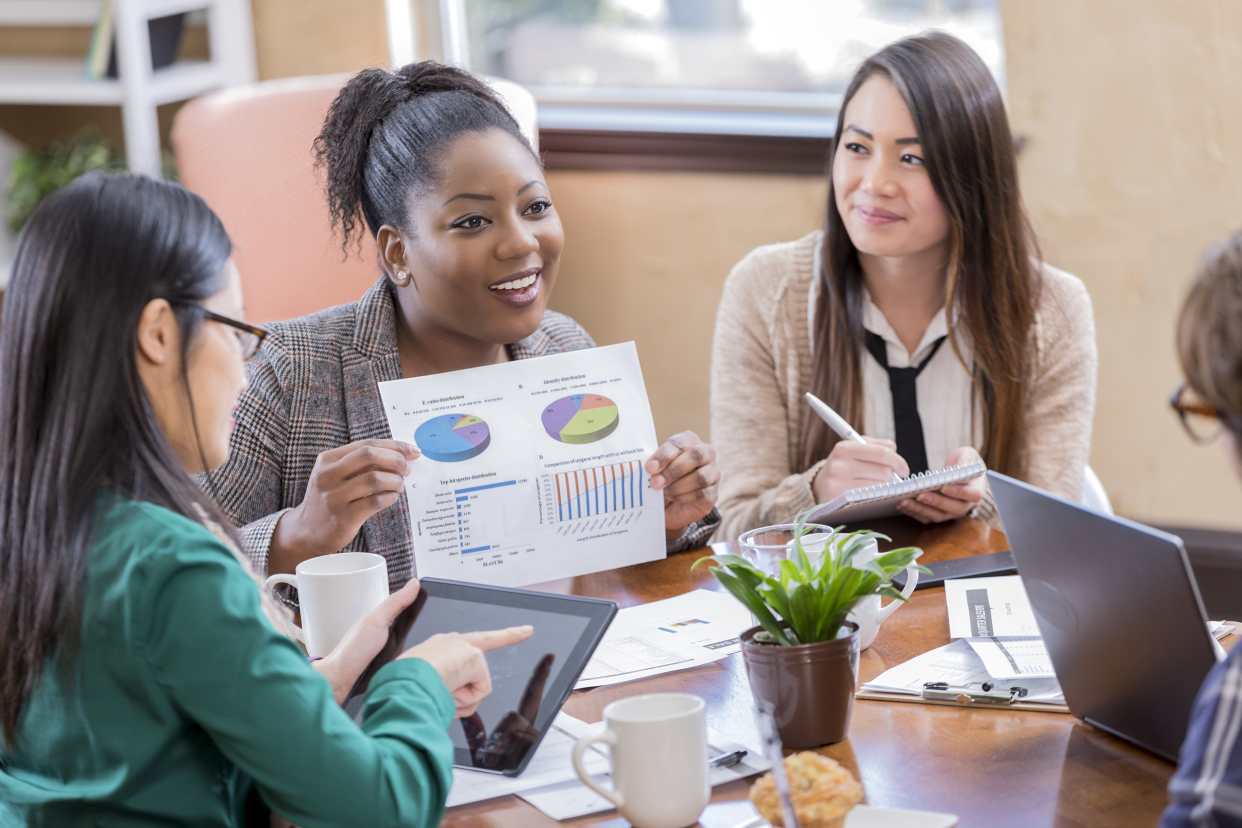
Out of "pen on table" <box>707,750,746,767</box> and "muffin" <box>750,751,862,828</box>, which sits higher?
"muffin" <box>750,751,862,828</box>

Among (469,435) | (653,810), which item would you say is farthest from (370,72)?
(653,810)

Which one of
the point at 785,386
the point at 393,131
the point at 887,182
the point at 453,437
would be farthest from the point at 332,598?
the point at 887,182

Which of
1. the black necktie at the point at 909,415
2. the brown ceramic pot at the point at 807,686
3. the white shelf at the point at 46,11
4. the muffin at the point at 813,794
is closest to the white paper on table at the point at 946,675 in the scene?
the brown ceramic pot at the point at 807,686

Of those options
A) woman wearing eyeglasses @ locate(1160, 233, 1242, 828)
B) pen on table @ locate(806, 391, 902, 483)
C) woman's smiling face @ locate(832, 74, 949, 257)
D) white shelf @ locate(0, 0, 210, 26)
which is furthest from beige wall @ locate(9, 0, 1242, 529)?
woman wearing eyeglasses @ locate(1160, 233, 1242, 828)

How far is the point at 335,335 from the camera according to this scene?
Answer: 1.63m

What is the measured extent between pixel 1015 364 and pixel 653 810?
1.24m

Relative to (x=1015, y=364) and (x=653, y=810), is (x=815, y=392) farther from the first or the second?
(x=653, y=810)

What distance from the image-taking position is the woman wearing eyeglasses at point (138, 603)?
2.69 feet

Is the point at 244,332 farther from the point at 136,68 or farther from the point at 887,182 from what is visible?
the point at 136,68

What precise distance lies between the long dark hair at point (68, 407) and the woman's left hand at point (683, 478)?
68 centimetres

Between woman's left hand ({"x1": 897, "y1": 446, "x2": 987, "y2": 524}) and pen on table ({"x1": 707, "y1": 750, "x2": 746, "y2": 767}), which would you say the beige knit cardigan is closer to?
woman's left hand ({"x1": 897, "y1": 446, "x2": 987, "y2": 524})

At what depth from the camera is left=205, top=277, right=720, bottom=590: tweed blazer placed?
60.3 inches

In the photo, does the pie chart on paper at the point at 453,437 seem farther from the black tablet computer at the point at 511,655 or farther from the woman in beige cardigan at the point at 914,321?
the woman in beige cardigan at the point at 914,321

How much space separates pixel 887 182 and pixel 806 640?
106cm
